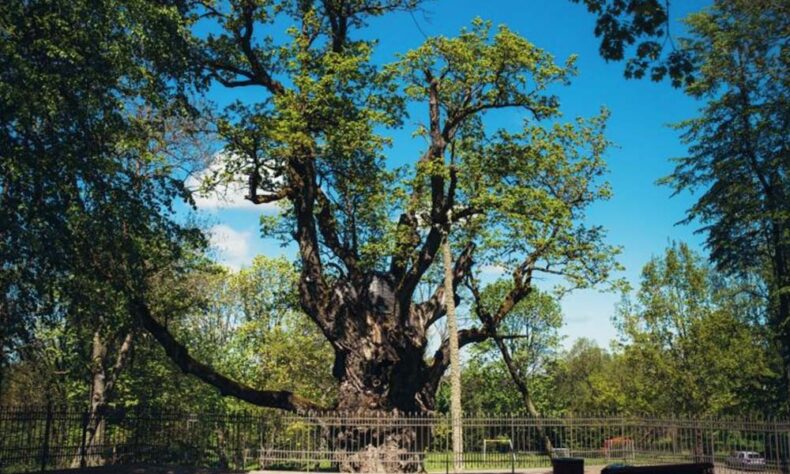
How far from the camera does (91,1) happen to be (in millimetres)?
14508

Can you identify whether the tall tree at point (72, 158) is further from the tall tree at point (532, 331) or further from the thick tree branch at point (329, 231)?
the tall tree at point (532, 331)

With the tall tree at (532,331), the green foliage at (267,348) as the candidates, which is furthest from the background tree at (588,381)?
the green foliage at (267,348)

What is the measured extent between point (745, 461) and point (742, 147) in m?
12.8

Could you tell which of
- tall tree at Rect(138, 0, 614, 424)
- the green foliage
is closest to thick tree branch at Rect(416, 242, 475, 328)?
tall tree at Rect(138, 0, 614, 424)

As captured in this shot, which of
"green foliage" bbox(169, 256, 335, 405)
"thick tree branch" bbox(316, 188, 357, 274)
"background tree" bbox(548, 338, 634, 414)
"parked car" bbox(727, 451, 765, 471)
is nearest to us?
"parked car" bbox(727, 451, 765, 471)

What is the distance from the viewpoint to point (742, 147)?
2778cm

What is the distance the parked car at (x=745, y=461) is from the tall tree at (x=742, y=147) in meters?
5.92

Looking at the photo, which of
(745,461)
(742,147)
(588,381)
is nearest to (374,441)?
(745,461)

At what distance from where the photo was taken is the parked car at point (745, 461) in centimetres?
2114

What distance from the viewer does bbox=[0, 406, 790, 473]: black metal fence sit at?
20.3m

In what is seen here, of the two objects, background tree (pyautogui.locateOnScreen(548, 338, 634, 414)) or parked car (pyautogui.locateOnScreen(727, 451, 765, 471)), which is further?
background tree (pyautogui.locateOnScreen(548, 338, 634, 414))

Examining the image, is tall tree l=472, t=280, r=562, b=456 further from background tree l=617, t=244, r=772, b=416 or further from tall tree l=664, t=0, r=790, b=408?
tall tree l=664, t=0, r=790, b=408

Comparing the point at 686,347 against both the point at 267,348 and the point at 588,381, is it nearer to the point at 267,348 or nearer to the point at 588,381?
the point at 267,348

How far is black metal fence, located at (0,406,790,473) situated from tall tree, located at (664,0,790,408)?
21.1 feet
